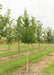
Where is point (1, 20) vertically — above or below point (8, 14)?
below

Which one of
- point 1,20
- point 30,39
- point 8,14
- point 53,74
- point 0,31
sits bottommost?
point 53,74

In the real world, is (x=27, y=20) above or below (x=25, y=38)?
above

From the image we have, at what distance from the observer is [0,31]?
9.26 meters

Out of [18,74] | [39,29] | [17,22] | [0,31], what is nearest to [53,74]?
[18,74]

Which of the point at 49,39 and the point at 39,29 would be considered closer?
the point at 39,29

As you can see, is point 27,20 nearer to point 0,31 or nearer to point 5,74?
point 0,31

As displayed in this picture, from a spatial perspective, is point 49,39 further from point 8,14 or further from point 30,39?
point 30,39

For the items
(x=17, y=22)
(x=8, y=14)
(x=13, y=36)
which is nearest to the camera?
(x=8, y=14)

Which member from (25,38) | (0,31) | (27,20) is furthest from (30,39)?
(0,31)

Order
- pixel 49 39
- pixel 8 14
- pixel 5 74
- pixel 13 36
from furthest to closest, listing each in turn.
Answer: pixel 49 39
pixel 13 36
pixel 8 14
pixel 5 74

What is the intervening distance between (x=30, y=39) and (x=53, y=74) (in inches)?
126

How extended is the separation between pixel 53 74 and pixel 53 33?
33.5 meters

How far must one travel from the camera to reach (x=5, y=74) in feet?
19.4

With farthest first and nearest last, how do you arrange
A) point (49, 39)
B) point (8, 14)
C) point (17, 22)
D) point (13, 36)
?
point (49, 39) < point (17, 22) < point (13, 36) < point (8, 14)
